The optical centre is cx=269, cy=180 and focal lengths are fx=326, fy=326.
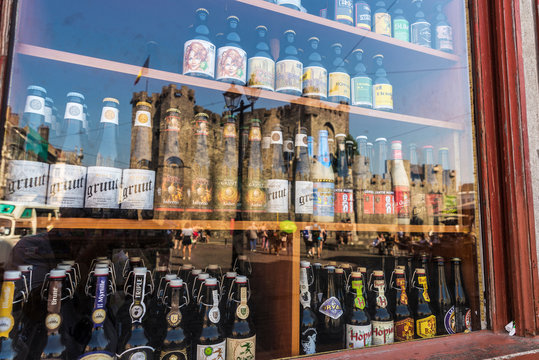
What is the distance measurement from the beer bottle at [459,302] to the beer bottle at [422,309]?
8cm

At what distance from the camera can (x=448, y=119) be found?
124cm

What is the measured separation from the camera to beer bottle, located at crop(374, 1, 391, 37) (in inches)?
48.4

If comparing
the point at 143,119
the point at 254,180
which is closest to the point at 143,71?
the point at 143,119

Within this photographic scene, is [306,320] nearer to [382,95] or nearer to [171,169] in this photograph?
[171,169]

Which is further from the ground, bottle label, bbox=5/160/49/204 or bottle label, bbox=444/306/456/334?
bottle label, bbox=5/160/49/204

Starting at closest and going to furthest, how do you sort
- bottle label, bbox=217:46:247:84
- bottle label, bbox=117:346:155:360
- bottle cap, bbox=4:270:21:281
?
bottle cap, bbox=4:270:21:281, bottle label, bbox=117:346:155:360, bottle label, bbox=217:46:247:84

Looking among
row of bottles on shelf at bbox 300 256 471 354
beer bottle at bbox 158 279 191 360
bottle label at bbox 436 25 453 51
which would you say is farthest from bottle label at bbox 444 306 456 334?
bottle label at bbox 436 25 453 51

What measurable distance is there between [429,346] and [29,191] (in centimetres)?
109

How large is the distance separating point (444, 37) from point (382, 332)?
110 centimetres

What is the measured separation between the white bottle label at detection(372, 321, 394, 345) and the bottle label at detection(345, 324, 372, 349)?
2cm

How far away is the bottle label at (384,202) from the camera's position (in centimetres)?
118

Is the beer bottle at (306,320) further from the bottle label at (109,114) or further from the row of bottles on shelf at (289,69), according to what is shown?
the bottle label at (109,114)

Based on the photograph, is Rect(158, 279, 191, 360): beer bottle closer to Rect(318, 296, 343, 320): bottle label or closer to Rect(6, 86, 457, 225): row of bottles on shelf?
Rect(6, 86, 457, 225): row of bottles on shelf

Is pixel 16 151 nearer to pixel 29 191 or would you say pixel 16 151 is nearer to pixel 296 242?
pixel 29 191
